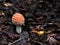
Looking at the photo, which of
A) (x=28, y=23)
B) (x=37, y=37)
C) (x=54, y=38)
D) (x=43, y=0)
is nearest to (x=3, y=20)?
(x=28, y=23)

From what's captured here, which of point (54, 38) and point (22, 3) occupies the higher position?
point (22, 3)

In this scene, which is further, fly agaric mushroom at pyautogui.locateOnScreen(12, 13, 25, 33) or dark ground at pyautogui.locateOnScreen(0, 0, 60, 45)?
fly agaric mushroom at pyautogui.locateOnScreen(12, 13, 25, 33)

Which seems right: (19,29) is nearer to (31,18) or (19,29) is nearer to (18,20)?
(18,20)

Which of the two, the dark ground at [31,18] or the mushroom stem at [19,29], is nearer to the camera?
the dark ground at [31,18]

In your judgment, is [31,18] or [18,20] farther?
[31,18]

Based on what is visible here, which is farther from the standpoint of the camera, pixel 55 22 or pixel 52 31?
pixel 55 22

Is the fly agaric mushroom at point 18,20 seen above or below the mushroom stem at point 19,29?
above

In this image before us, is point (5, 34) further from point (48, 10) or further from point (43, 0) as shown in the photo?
point (43, 0)

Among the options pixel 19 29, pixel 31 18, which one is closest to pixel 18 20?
pixel 19 29
